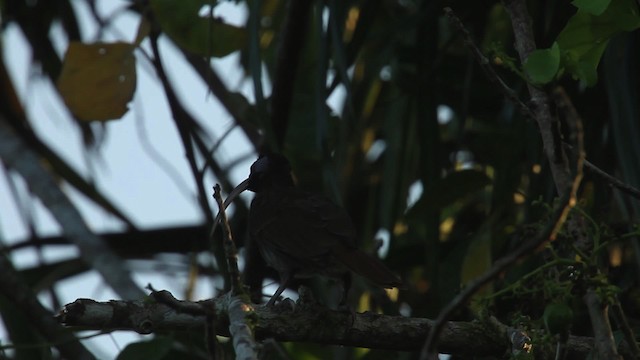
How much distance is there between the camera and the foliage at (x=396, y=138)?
3.32 metres

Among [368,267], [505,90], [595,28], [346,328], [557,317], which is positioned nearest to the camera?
[557,317]

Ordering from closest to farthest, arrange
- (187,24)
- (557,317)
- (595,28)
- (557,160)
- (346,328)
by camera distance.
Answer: (557,317) < (557,160) < (595,28) < (346,328) < (187,24)

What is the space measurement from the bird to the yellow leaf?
0.48 meters

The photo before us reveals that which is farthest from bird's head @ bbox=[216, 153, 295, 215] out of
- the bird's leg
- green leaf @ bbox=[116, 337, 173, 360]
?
green leaf @ bbox=[116, 337, 173, 360]

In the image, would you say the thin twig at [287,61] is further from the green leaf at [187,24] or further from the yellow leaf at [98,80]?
the yellow leaf at [98,80]

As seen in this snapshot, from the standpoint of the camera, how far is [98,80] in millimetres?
3645

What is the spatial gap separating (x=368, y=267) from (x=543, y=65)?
3.06 feet

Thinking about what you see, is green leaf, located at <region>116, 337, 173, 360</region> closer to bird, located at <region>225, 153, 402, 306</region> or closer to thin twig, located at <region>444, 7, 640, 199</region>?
bird, located at <region>225, 153, 402, 306</region>

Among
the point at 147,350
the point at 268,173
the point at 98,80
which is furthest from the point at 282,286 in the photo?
the point at 98,80

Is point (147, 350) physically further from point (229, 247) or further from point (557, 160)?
point (557, 160)

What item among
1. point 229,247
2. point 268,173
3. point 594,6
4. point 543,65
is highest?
point 268,173

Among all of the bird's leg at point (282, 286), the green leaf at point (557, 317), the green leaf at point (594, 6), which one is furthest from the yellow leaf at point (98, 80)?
the green leaf at point (557, 317)

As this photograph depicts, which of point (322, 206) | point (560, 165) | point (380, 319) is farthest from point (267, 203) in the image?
point (560, 165)

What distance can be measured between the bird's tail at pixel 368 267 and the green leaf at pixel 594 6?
86 centimetres
